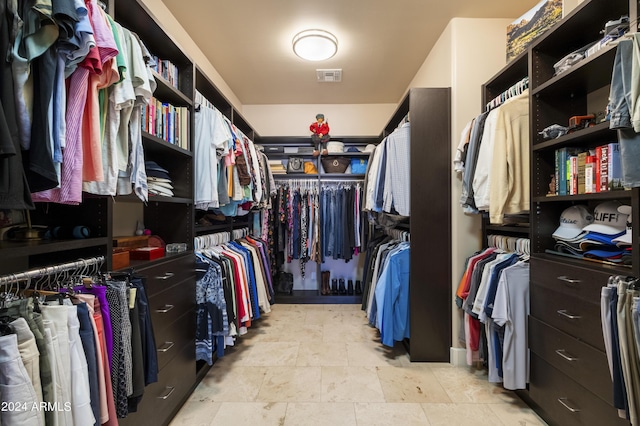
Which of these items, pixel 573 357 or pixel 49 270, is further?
pixel 573 357

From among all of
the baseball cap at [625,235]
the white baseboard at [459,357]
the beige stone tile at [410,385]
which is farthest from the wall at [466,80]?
the baseball cap at [625,235]

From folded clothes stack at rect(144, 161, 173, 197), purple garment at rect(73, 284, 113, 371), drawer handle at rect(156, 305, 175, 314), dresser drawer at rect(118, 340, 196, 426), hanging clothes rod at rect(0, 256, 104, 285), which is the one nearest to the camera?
hanging clothes rod at rect(0, 256, 104, 285)

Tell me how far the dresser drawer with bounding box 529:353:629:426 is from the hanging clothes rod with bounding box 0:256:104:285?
2119 millimetres

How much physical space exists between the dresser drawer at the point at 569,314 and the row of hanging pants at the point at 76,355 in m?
1.85

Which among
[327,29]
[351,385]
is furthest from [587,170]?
[327,29]

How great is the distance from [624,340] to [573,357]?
0.41 m

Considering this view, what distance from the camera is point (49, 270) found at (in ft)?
2.86

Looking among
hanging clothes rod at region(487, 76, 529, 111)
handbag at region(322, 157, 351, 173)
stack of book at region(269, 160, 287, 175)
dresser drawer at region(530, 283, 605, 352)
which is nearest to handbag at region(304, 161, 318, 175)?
handbag at region(322, 157, 351, 173)

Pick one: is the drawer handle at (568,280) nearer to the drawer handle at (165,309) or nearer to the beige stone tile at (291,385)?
the beige stone tile at (291,385)

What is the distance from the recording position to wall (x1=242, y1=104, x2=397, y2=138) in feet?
12.6

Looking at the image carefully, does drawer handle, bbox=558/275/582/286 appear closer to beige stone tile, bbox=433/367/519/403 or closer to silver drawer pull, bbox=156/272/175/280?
beige stone tile, bbox=433/367/519/403

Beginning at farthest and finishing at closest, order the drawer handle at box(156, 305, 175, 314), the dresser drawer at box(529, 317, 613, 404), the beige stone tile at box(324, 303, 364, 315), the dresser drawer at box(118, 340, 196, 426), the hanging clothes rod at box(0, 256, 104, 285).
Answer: the beige stone tile at box(324, 303, 364, 315), the drawer handle at box(156, 305, 175, 314), the dresser drawer at box(118, 340, 196, 426), the dresser drawer at box(529, 317, 613, 404), the hanging clothes rod at box(0, 256, 104, 285)

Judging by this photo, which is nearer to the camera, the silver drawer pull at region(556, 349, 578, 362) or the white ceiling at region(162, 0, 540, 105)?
the silver drawer pull at region(556, 349, 578, 362)

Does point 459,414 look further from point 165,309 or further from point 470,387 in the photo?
point 165,309
